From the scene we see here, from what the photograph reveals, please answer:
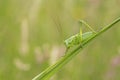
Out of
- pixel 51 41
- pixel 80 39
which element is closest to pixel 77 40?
pixel 80 39

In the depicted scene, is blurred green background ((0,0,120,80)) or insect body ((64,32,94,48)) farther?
blurred green background ((0,0,120,80))

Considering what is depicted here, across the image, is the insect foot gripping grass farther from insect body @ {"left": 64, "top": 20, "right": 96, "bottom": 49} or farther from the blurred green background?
the blurred green background

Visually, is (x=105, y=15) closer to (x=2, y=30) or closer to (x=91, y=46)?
(x=91, y=46)

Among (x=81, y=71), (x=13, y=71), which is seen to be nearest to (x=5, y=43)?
(x=13, y=71)

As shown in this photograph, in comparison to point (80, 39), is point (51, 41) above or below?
below

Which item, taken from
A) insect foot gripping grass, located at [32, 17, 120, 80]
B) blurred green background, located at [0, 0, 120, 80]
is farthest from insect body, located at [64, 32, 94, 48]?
blurred green background, located at [0, 0, 120, 80]

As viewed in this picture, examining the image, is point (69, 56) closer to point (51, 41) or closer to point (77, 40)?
point (77, 40)

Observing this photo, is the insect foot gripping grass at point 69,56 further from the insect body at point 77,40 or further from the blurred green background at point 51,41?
the blurred green background at point 51,41

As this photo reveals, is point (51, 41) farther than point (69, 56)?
Yes

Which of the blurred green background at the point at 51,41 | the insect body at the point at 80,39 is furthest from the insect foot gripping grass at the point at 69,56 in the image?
the blurred green background at the point at 51,41
